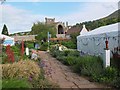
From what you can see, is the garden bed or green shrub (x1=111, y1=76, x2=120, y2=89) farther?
the garden bed

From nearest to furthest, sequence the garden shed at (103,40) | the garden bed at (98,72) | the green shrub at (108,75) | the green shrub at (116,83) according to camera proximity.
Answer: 1. the green shrub at (116,83)
2. the garden bed at (98,72)
3. the green shrub at (108,75)
4. the garden shed at (103,40)

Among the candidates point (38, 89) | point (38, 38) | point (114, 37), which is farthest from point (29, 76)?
point (38, 38)

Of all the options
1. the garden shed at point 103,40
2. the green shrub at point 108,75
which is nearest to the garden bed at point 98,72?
the green shrub at point 108,75

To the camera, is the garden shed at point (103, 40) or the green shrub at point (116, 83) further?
the garden shed at point (103, 40)

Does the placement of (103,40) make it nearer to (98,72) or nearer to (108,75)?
(98,72)

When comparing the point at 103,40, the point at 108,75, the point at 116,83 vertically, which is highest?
the point at 103,40

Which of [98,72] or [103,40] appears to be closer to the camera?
[98,72]

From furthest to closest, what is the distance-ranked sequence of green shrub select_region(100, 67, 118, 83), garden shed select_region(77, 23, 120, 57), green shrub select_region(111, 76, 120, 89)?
garden shed select_region(77, 23, 120, 57), green shrub select_region(100, 67, 118, 83), green shrub select_region(111, 76, 120, 89)

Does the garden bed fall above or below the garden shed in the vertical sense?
below

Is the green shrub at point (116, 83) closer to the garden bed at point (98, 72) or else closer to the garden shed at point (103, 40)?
the garden bed at point (98, 72)

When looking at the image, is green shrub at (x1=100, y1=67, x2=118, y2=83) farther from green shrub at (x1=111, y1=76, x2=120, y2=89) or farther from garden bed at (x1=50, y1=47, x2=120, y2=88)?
green shrub at (x1=111, y1=76, x2=120, y2=89)

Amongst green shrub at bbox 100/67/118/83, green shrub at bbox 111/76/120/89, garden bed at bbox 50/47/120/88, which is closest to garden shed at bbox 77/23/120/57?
garden bed at bbox 50/47/120/88

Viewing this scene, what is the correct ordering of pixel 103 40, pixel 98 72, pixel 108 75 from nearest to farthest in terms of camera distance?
pixel 108 75
pixel 98 72
pixel 103 40

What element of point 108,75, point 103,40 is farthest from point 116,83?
point 103,40
